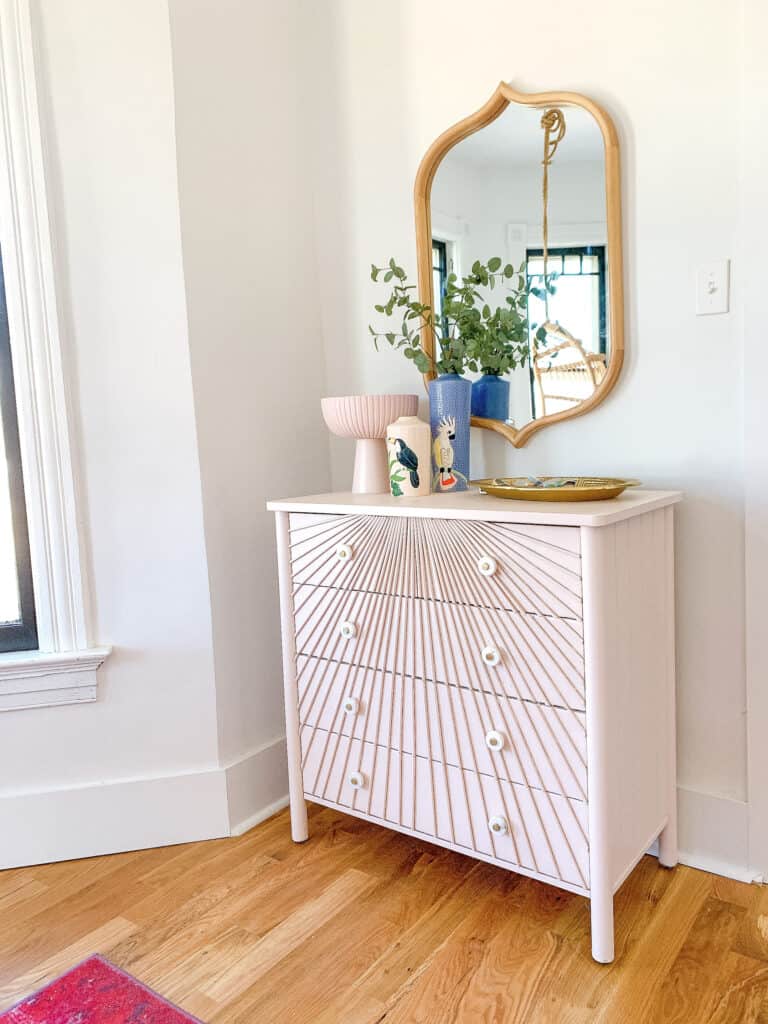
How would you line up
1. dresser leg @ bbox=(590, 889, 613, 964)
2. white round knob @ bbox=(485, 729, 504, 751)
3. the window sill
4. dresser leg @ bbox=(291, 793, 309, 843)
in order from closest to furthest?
dresser leg @ bbox=(590, 889, 613, 964)
white round knob @ bbox=(485, 729, 504, 751)
the window sill
dresser leg @ bbox=(291, 793, 309, 843)

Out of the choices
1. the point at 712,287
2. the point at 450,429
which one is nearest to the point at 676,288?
the point at 712,287

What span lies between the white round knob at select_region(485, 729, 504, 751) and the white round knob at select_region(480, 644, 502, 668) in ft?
0.44

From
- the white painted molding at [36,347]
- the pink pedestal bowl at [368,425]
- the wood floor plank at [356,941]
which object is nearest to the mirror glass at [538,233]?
the pink pedestal bowl at [368,425]

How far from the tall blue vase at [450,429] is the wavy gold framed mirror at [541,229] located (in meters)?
0.13

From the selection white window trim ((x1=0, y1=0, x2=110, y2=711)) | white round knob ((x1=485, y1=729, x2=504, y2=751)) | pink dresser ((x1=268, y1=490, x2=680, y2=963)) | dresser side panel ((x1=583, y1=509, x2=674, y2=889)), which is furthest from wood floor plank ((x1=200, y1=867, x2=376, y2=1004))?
white window trim ((x1=0, y1=0, x2=110, y2=711))

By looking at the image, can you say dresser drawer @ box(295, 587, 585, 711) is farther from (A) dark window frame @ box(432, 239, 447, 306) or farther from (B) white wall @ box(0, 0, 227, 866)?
(A) dark window frame @ box(432, 239, 447, 306)

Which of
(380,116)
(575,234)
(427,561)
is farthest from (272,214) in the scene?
(427,561)

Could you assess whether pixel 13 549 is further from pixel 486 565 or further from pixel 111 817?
pixel 486 565

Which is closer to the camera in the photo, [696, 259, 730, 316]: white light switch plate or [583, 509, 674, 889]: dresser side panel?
[583, 509, 674, 889]: dresser side panel

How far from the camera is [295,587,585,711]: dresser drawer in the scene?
1.39m

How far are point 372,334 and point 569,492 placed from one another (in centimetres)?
86

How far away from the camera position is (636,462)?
66.8 inches

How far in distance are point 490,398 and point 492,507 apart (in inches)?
20.4

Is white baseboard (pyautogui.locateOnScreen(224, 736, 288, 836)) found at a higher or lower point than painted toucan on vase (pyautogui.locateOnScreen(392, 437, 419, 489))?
lower
